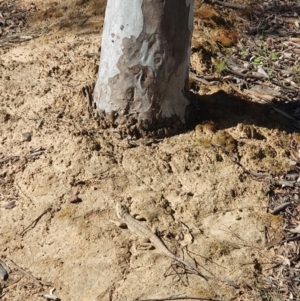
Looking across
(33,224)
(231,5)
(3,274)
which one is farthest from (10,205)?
(231,5)

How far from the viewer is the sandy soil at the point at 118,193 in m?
3.68

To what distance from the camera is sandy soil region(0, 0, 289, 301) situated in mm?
3680

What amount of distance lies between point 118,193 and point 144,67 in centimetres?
85

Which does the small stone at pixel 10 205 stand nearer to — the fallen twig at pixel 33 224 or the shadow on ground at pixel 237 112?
the fallen twig at pixel 33 224

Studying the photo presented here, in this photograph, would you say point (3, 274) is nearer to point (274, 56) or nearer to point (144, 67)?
point (144, 67)

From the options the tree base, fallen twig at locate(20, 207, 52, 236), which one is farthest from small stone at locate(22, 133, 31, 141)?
fallen twig at locate(20, 207, 52, 236)

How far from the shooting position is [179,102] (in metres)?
4.61

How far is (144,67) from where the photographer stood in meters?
4.39

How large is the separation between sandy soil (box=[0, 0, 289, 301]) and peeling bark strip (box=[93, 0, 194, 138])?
14cm

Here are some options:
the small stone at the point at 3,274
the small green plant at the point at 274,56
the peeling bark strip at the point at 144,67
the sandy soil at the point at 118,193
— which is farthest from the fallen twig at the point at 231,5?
the small stone at the point at 3,274

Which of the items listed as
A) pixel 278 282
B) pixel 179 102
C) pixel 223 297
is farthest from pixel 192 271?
pixel 179 102

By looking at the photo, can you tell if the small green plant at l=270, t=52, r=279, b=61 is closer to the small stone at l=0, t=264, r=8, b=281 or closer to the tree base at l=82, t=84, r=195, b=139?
the tree base at l=82, t=84, r=195, b=139

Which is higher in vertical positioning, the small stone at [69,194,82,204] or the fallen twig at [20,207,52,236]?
the small stone at [69,194,82,204]

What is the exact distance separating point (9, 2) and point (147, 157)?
110 inches
